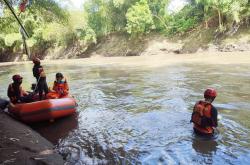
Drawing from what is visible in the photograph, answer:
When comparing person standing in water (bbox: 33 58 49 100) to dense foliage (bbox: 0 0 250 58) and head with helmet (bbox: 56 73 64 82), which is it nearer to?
head with helmet (bbox: 56 73 64 82)

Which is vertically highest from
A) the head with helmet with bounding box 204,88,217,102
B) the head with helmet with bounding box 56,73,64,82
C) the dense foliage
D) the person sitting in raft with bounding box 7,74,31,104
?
the dense foliage

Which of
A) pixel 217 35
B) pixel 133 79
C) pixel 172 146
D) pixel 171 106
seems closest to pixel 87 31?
pixel 217 35

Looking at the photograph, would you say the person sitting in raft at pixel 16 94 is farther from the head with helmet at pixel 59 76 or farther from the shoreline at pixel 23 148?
the shoreline at pixel 23 148

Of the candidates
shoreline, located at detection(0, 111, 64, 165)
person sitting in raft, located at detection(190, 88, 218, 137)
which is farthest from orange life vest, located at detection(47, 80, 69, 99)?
person sitting in raft, located at detection(190, 88, 218, 137)

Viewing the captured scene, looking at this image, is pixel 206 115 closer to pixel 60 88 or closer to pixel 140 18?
pixel 60 88

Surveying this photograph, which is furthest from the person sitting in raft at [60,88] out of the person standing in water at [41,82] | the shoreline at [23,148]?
the shoreline at [23,148]

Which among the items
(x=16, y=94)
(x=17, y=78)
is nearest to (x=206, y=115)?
(x=17, y=78)

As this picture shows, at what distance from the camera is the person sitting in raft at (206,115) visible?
5.69m

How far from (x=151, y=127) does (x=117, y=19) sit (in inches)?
→ 1289

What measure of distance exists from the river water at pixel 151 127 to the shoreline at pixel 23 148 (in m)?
0.32

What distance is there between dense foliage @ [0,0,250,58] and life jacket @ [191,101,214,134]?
10.8m

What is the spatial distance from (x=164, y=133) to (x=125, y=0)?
3181cm

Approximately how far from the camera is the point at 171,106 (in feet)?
29.7

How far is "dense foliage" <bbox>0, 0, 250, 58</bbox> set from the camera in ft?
71.1
